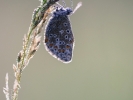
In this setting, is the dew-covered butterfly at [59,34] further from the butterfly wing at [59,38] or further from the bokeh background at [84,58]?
the bokeh background at [84,58]

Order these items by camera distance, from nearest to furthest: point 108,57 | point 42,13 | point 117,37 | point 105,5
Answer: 1. point 42,13
2. point 108,57
3. point 117,37
4. point 105,5

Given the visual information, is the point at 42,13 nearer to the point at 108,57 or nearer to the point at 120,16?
the point at 108,57

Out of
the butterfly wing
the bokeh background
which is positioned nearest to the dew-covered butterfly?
the butterfly wing

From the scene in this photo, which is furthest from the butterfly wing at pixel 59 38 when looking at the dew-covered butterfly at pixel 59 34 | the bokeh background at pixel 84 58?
the bokeh background at pixel 84 58

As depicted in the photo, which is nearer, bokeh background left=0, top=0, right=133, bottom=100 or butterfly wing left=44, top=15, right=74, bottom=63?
butterfly wing left=44, top=15, right=74, bottom=63

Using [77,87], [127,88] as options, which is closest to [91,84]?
[77,87]

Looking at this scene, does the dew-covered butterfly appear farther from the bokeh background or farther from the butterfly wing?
the bokeh background
